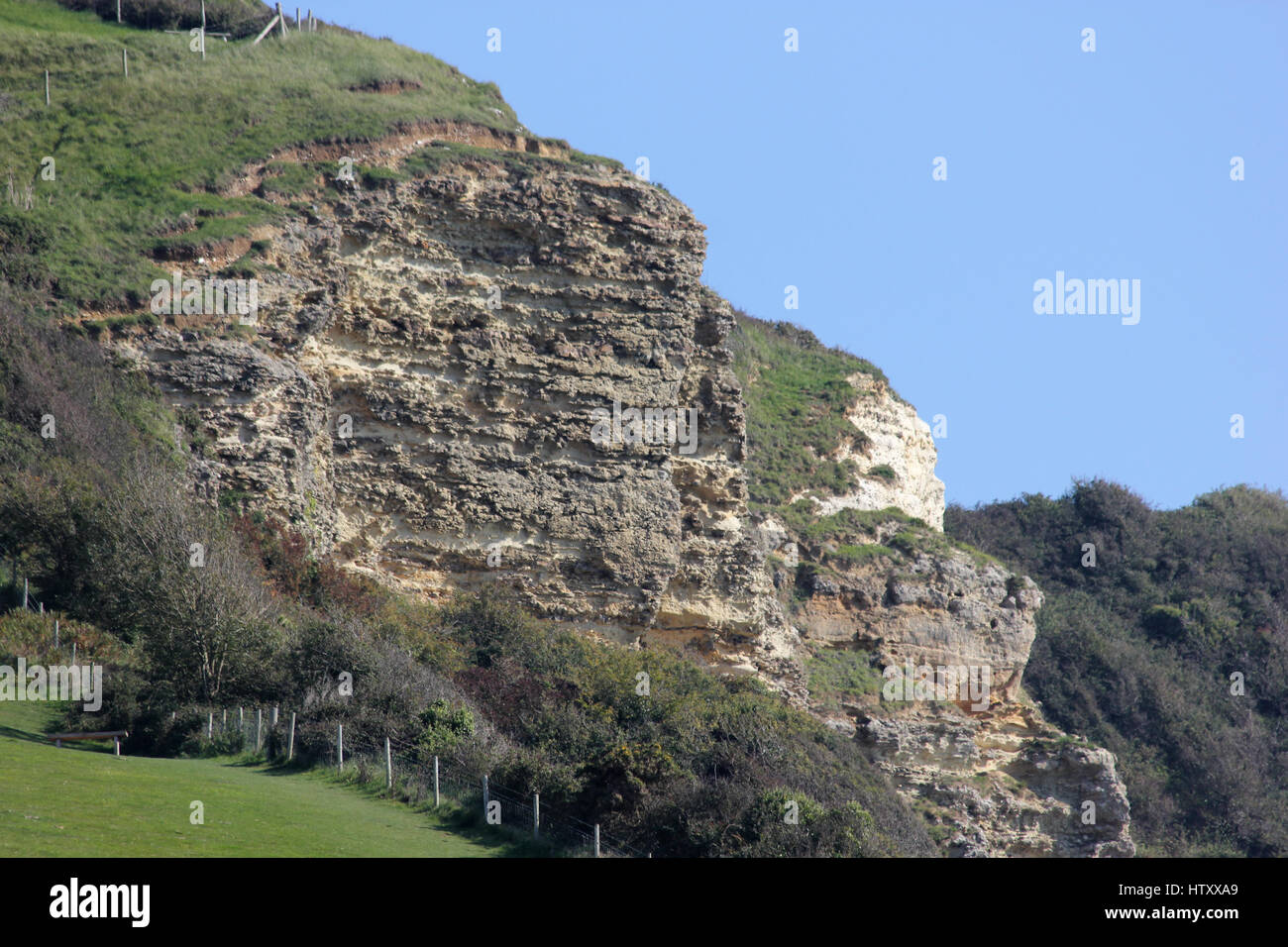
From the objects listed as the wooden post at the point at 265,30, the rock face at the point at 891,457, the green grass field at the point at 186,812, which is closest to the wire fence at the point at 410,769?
the green grass field at the point at 186,812

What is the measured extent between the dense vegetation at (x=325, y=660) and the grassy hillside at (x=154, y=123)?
2.86m

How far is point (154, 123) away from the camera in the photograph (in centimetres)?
4156

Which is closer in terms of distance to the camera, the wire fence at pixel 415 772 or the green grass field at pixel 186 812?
the green grass field at pixel 186 812

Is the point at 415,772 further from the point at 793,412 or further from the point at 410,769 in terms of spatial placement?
the point at 793,412

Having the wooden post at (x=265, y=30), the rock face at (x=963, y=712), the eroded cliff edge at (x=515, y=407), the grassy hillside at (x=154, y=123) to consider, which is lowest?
the rock face at (x=963, y=712)

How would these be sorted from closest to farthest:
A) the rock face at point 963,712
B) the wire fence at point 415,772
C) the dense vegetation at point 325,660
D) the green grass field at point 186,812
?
the green grass field at point 186,812, the wire fence at point 415,772, the dense vegetation at point 325,660, the rock face at point 963,712

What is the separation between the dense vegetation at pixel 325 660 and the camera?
24.1 metres

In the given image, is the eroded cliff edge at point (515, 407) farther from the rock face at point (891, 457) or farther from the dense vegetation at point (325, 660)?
the rock face at point (891, 457)

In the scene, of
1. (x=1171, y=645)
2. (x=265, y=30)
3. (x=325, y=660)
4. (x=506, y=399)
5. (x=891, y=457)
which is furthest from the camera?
(x=1171, y=645)

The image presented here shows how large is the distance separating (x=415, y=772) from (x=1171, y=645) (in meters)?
57.1

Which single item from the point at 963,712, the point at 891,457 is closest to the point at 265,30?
the point at 891,457

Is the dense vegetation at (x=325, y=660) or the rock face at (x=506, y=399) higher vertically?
the rock face at (x=506, y=399)

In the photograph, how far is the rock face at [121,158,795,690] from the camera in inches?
1409
